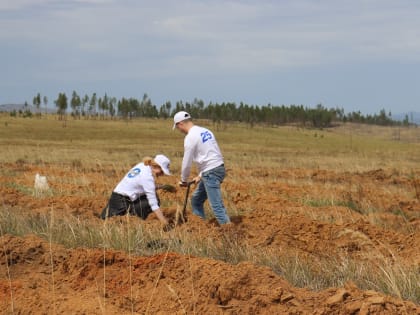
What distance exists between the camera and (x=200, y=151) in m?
8.46

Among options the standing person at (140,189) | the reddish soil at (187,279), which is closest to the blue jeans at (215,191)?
the reddish soil at (187,279)

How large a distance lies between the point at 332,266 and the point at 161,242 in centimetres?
176

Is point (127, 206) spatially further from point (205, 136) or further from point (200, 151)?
point (205, 136)

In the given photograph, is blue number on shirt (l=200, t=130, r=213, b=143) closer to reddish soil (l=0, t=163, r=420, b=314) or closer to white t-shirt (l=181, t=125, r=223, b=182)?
white t-shirt (l=181, t=125, r=223, b=182)

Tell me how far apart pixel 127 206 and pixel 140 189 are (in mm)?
311

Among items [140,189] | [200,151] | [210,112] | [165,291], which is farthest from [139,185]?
[210,112]

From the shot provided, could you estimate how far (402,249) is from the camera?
25.2 ft

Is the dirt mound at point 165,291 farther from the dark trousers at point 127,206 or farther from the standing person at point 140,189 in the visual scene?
the dark trousers at point 127,206

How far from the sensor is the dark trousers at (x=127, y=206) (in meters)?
8.66

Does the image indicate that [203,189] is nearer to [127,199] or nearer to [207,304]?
[127,199]

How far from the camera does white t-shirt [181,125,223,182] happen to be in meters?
8.39

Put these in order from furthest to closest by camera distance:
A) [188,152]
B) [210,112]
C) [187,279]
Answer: [210,112], [188,152], [187,279]

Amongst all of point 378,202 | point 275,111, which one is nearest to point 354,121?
point 275,111

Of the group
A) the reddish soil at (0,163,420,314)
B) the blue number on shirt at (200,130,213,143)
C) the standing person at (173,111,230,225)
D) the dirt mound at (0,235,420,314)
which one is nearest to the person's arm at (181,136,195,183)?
the standing person at (173,111,230,225)
